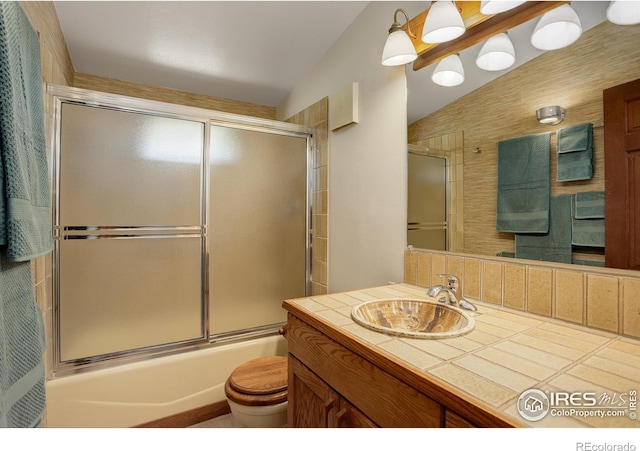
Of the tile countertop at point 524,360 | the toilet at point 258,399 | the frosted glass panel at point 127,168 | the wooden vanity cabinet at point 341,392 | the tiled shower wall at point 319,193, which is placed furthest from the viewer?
the tiled shower wall at point 319,193

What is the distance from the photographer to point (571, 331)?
86cm

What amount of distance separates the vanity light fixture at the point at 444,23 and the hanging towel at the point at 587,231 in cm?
72

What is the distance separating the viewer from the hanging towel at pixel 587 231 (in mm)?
870

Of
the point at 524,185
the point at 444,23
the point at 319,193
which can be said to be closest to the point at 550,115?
the point at 524,185

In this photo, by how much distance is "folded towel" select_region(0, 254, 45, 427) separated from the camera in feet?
2.31

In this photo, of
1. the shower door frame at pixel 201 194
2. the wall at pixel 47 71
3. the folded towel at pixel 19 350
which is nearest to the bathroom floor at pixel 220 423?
the shower door frame at pixel 201 194

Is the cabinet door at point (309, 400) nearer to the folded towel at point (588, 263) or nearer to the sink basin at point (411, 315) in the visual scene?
the sink basin at point (411, 315)

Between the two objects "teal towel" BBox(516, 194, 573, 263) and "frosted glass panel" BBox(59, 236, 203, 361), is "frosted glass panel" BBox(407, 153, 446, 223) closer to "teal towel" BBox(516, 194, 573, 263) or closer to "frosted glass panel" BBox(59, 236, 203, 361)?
"teal towel" BBox(516, 194, 573, 263)

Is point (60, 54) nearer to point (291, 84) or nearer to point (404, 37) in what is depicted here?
point (291, 84)

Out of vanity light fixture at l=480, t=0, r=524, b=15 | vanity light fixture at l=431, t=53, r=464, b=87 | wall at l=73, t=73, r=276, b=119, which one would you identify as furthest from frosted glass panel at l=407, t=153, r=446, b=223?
wall at l=73, t=73, r=276, b=119

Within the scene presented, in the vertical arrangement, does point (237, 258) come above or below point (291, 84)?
below

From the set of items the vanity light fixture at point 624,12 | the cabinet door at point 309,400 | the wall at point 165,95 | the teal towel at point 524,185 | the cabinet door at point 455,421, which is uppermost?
the wall at point 165,95

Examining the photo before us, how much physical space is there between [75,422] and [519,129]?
227cm
